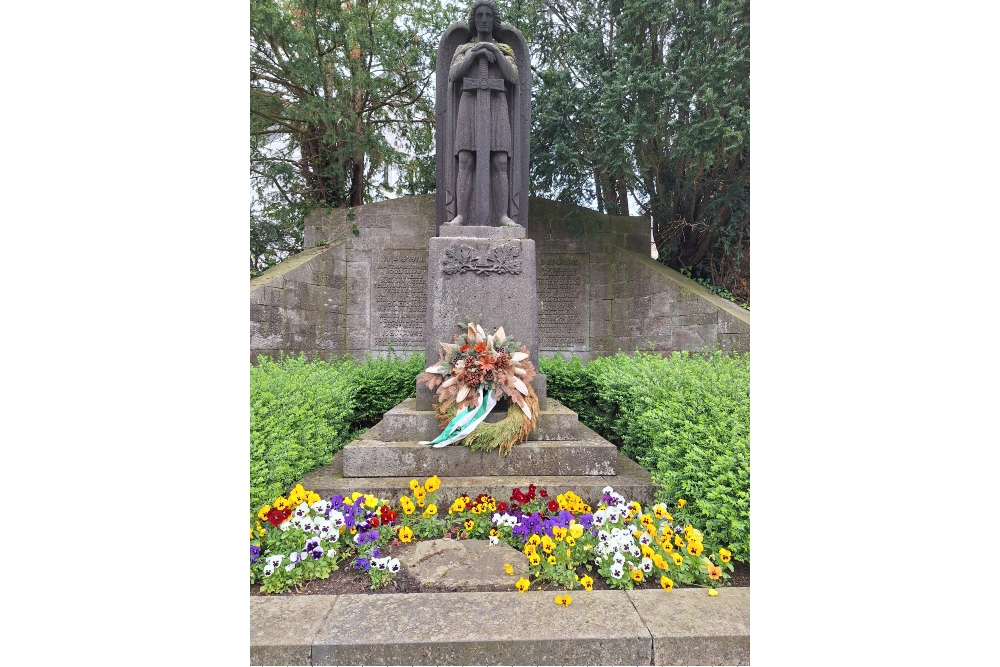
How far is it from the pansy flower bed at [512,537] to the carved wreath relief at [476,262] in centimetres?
206

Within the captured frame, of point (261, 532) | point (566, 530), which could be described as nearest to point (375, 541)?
point (261, 532)

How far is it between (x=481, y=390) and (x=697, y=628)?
217cm

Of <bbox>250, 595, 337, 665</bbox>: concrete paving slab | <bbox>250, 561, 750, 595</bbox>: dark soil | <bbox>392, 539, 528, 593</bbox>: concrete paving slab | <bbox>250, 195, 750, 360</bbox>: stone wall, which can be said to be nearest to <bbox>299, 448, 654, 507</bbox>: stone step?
<bbox>392, 539, 528, 593</bbox>: concrete paving slab

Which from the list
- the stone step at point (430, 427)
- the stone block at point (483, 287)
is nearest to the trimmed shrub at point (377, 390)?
the stone block at point (483, 287)

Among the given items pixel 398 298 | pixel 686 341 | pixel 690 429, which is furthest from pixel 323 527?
pixel 398 298

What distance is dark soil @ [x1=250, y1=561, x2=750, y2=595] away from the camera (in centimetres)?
239

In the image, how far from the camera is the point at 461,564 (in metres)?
2.59

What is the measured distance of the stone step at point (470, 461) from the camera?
3611 millimetres

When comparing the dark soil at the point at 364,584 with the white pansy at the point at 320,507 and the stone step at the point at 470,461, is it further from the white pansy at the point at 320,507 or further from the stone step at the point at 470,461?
the stone step at the point at 470,461

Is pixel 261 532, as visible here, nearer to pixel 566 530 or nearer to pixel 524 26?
pixel 566 530

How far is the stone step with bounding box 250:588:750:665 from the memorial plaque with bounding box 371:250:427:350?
6.71 m

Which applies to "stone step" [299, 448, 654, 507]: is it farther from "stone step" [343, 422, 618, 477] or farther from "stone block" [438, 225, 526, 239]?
"stone block" [438, 225, 526, 239]

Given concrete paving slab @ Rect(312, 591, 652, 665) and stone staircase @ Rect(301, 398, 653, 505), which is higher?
stone staircase @ Rect(301, 398, 653, 505)

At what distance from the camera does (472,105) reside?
4832 millimetres
